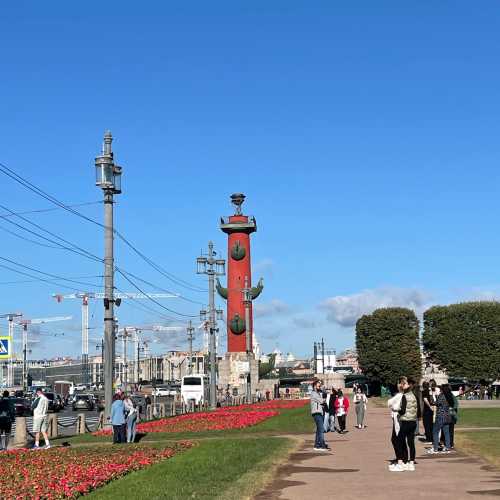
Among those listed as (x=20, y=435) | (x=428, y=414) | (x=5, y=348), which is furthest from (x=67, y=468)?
(x=5, y=348)

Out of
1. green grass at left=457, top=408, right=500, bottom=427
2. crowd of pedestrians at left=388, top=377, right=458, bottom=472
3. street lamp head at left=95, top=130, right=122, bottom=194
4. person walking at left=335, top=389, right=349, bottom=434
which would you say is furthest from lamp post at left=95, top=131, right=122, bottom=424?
green grass at left=457, top=408, right=500, bottom=427

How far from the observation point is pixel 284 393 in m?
97.4

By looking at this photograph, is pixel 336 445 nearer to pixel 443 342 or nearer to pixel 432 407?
pixel 432 407

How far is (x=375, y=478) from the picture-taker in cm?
1719

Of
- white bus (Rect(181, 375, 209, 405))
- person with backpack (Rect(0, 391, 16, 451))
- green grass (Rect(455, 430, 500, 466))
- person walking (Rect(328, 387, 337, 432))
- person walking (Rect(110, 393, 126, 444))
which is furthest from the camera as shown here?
white bus (Rect(181, 375, 209, 405))

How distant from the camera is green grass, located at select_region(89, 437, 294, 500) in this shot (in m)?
15.1

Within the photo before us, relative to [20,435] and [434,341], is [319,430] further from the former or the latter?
[434,341]

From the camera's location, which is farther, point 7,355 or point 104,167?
point 7,355

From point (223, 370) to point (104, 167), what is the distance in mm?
62265

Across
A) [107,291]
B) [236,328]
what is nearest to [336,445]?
[107,291]

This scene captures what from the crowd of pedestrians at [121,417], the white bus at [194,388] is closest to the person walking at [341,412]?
the crowd of pedestrians at [121,417]

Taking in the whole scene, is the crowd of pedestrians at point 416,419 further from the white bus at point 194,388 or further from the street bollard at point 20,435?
the white bus at point 194,388

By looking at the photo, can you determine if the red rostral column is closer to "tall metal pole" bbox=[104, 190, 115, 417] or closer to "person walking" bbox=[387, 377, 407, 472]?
"tall metal pole" bbox=[104, 190, 115, 417]

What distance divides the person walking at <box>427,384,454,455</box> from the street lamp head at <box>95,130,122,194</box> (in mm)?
15586
